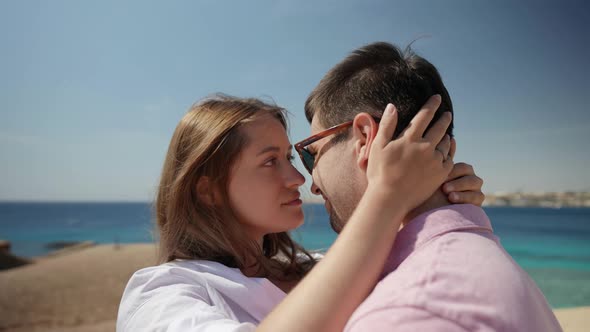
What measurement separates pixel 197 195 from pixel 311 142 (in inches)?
51.5

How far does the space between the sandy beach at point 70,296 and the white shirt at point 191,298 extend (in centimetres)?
761

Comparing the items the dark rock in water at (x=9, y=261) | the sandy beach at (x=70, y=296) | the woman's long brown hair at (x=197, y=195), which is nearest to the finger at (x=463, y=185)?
the woman's long brown hair at (x=197, y=195)

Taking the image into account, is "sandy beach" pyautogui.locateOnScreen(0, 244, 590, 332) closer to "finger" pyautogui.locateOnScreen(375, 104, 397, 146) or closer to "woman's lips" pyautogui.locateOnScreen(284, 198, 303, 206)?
"woman's lips" pyautogui.locateOnScreen(284, 198, 303, 206)

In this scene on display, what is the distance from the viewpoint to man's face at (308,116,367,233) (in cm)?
170

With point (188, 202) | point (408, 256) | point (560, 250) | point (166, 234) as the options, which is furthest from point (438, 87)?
point (560, 250)

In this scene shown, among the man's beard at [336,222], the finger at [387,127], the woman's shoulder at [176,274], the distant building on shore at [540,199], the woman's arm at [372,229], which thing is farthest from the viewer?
the distant building on shore at [540,199]

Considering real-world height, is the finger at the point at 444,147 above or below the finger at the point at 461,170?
above

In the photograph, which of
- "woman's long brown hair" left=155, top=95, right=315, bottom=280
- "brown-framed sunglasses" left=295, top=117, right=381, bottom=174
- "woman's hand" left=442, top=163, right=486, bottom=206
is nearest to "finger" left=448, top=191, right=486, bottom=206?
"woman's hand" left=442, top=163, right=486, bottom=206

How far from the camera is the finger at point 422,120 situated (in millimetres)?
1467

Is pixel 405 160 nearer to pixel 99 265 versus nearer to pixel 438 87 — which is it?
pixel 438 87

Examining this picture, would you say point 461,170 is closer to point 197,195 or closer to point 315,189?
point 315,189

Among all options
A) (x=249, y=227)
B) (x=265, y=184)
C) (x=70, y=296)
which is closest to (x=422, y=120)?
(x=265, y=184)

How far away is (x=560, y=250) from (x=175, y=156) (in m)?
43.1

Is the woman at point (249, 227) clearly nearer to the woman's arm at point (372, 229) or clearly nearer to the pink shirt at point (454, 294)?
the woman's arm at point (372, 229)
